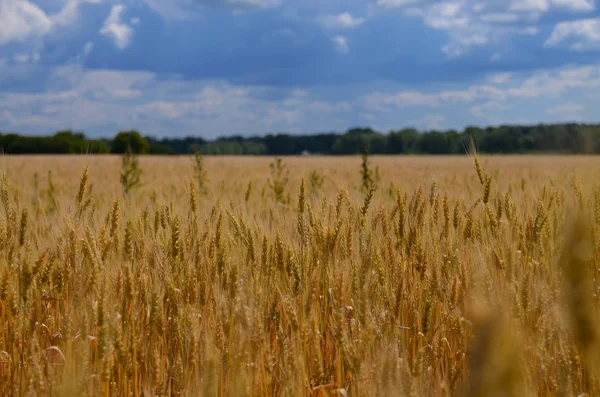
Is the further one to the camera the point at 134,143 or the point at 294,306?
the point at 134,143

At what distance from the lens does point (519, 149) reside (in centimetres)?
6122

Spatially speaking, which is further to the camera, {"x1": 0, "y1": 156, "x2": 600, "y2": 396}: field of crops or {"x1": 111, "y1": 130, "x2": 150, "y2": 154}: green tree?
{"x1": 111, "y1": 130, "x2": 150, "y2": 154}: green tree

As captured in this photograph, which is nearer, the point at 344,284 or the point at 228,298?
the point at 228,298

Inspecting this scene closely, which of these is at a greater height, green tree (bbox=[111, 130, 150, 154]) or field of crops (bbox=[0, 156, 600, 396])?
green tree (bbox=[111, 130, 150, 154])

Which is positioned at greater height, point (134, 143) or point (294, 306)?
point (134, 143)

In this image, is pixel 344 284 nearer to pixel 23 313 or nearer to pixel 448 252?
pixel 448 252

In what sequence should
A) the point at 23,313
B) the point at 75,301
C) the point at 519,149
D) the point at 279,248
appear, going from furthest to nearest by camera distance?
1. the point at 519,149
2. the point at 279,248
3. the point at 75,301
4. the point at 23,313

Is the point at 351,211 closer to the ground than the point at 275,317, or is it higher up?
higher up

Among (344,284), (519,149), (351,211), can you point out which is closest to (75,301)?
(344,284)

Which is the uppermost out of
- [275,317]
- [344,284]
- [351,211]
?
[351,211]

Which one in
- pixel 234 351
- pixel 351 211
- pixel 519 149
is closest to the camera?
pixel 234 351

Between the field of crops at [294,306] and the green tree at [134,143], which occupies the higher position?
the green tree at [134,143]

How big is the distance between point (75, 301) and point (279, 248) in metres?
0.73

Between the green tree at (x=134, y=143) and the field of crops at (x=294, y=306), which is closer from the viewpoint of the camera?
the field of crops at (x=294, y=306)
